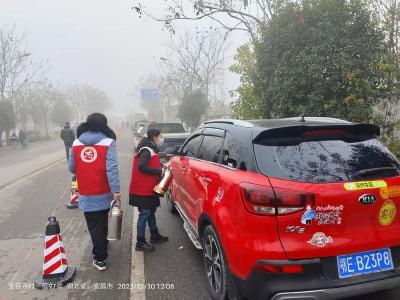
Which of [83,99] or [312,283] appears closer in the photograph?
[312,283]

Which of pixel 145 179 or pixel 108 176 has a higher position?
pixel 108 176

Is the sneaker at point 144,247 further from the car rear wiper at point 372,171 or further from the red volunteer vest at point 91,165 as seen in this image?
the car rear wiper at point 372,171

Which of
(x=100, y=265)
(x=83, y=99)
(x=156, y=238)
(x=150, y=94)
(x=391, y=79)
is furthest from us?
(x=83, y=99)

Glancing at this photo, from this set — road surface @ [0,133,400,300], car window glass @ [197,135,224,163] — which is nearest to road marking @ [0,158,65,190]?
road surface @ [0,133,400,300]

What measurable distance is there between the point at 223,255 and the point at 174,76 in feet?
107

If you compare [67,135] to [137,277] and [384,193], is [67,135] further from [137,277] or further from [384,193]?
[384,193]

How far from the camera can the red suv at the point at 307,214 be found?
8.91 ft

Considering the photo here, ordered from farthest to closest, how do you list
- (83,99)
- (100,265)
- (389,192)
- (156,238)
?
(83,99), (156,238), (100,265), (389,192)

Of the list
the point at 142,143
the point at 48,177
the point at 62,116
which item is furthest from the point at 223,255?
the point at 62,116

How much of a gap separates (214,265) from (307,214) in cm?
125

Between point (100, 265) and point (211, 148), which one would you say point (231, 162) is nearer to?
point (211, 148)

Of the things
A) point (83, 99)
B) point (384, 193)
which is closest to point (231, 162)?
point (384, 193)

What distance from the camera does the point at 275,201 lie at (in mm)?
2740

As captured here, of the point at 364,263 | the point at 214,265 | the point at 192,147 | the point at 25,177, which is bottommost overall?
the point at 25,177
